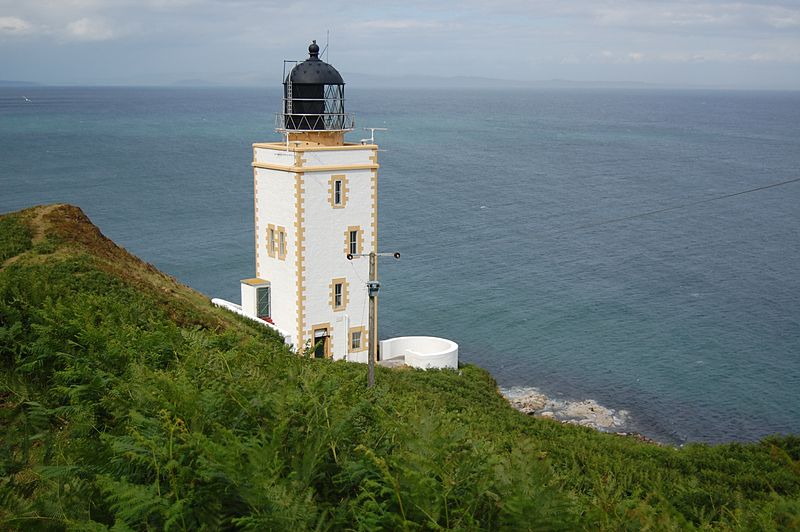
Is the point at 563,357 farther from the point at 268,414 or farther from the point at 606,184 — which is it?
the point at 606,184

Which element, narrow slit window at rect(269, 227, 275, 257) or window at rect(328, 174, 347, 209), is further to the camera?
narrow slit window at rect(269, 227, 275, 257)

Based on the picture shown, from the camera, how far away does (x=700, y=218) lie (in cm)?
7269

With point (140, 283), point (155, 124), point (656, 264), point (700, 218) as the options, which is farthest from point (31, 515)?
point (155, 124)

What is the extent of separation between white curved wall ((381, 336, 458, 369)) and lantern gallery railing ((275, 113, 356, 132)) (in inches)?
332

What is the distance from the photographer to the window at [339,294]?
2920 cm

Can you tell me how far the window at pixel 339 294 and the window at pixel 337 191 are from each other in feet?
9.10

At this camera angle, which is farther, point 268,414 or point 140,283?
point 140,283

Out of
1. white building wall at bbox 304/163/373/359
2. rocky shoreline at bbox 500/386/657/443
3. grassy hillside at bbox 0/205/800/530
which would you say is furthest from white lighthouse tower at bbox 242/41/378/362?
grassy hillside at bbox 0/205/800/530

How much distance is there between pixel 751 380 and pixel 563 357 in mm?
8934

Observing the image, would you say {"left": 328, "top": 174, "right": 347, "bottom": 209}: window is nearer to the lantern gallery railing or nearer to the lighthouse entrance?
the lantern gallery railing

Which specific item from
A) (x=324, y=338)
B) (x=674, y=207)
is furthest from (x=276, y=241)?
(x=674, y=207)

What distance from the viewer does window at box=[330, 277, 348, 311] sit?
95.8ft

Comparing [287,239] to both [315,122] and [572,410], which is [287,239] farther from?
[572,410]

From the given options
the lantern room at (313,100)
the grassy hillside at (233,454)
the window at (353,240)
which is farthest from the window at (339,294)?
the grassy hillside at (233,454)
